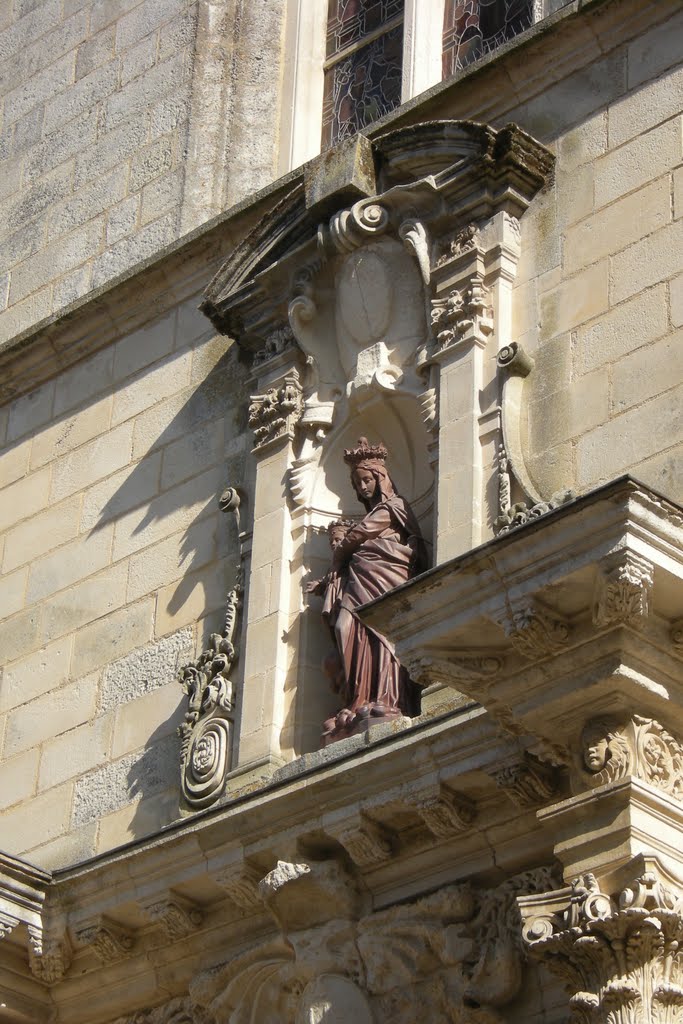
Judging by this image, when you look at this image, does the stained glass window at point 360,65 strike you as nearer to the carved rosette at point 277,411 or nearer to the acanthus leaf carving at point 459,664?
the carved rosette at point 277,411

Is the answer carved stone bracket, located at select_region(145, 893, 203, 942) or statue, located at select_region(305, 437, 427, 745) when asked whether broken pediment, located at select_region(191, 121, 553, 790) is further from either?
carved stone bracket, located at select_region(145, 893, 203, 942)

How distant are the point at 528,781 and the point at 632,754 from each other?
654 mm

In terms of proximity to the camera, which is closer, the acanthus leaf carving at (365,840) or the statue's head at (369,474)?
the acanthus leaf carving at (365,840)

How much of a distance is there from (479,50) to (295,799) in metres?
4.43

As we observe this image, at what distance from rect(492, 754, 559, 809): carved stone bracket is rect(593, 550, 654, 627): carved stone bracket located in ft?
2.65

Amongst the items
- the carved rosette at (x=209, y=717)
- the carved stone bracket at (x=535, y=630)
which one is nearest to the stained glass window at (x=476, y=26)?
the carved rosette at (x=209, y=717)

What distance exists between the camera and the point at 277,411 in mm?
10000

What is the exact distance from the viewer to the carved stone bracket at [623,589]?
7.05 metres

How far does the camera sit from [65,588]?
423 inches

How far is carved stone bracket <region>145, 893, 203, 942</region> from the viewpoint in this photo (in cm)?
894

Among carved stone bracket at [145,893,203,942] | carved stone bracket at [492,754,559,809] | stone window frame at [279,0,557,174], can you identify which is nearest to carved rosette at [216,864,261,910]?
carved stone bracket at [145,893,203,942]

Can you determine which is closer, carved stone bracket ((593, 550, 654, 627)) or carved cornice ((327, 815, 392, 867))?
carved stone bracket ((593, 550, 654, 627))

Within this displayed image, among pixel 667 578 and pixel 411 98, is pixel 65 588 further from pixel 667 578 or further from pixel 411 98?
pixel 667 578

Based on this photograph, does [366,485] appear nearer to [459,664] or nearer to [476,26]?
[459,664]
